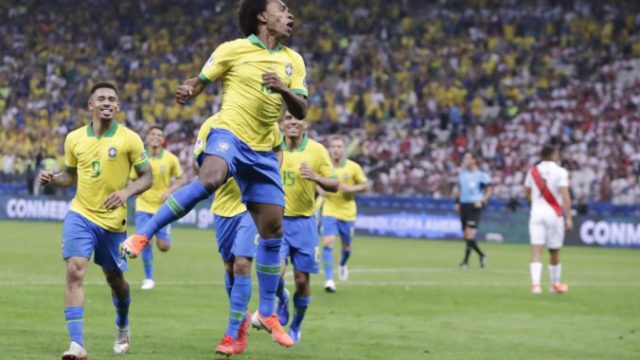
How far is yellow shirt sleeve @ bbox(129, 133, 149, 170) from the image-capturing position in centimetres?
1132

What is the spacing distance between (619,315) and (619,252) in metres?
17.5

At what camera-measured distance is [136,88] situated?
51.9 meters

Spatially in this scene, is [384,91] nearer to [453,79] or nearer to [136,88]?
[453,79]

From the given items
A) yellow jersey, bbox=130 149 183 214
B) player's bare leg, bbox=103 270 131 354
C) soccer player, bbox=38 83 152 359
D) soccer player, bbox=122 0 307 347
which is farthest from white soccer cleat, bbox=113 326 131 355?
yellow jersey, bbox=130 149 183 214

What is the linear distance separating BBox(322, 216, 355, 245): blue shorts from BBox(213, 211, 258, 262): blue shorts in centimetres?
950

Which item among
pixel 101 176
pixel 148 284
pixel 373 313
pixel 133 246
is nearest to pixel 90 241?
pixel 101 176

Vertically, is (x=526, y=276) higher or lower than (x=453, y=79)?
lower

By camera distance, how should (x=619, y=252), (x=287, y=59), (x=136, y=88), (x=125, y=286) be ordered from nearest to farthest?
(x=287, y=59)
(x=125, y=286)
(x=619, y=252)
(x=136, y=88)

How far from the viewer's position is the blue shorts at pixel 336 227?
73.2ft

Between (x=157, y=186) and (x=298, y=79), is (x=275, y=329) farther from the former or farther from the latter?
(x=157, y=186)

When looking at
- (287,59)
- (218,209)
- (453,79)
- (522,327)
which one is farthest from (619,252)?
(287,59)

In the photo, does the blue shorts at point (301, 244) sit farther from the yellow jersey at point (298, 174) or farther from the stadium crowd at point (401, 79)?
the stadium crowd at point (401, 79)

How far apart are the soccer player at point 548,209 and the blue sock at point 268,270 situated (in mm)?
10677

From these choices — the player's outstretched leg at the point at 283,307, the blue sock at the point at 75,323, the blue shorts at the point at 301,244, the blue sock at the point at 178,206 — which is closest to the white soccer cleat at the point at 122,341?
the blue sock at the point at 75,323
